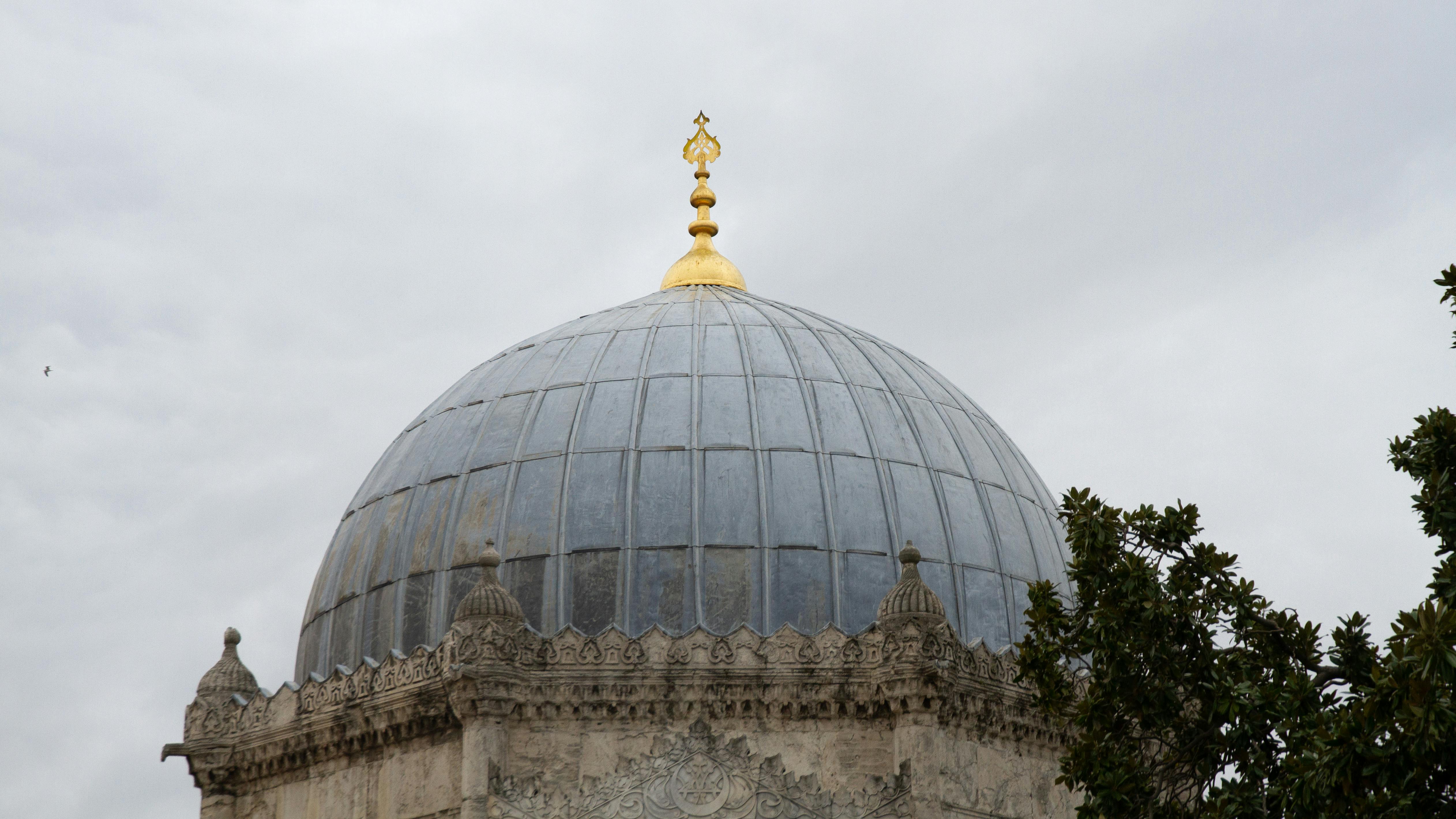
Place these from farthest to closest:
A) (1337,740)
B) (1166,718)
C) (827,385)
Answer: (827,385) < (1166,718) < (1337,740)

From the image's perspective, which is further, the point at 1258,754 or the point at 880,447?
the point at 880,447

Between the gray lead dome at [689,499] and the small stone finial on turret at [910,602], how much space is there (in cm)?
86

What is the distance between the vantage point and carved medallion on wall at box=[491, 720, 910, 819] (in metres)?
18.6

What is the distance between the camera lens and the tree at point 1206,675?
13453 millimetres

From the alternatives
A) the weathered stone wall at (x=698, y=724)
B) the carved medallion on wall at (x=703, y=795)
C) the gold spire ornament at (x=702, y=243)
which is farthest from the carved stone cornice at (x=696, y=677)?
the gold spire ornament at (x=702, y=243)

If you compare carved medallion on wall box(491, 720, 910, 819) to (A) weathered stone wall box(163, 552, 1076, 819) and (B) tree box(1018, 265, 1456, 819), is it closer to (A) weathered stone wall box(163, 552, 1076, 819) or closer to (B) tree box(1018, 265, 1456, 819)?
(A) weathered stone wall box(163, 552, 1076, 819)

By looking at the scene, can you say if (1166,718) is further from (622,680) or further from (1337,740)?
(622,680)

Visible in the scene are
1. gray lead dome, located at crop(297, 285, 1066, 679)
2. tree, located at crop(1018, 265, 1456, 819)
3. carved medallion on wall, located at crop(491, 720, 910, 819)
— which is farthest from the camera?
gray lead dome, located at crop(297, 285, 1066, 679)

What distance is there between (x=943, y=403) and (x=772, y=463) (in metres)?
3.11

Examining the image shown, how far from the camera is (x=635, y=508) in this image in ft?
67.8

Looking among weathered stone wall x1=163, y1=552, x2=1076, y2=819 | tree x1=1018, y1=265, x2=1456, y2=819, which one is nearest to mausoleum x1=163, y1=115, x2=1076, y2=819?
weathered stone wall x1=163, y1=552, x2=1076, y2=819

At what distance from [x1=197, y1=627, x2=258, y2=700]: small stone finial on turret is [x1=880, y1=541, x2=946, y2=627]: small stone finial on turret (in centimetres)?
714

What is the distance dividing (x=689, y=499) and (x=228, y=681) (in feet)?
18.2

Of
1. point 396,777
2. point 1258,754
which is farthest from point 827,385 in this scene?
point 1258,754
